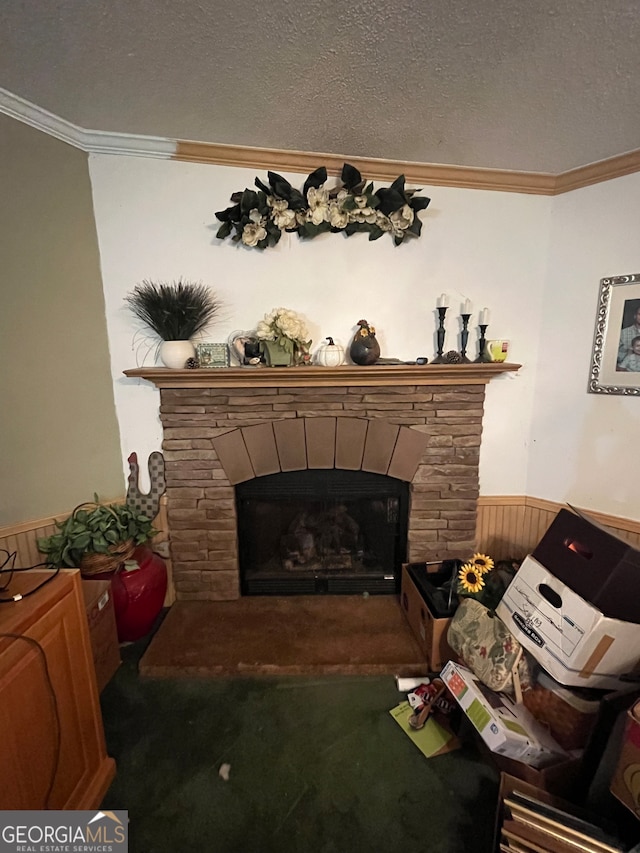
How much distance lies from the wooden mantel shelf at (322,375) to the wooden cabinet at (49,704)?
91cm

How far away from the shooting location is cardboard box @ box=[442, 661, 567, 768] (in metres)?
1.10

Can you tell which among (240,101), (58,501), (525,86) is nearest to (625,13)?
(525,86)

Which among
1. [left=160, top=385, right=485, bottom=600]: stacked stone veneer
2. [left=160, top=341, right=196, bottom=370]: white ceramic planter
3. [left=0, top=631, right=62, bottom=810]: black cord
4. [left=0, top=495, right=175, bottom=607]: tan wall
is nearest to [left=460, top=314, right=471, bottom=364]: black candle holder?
[left=160, top=385, right=485, bottom=600]: stacked stone veneer

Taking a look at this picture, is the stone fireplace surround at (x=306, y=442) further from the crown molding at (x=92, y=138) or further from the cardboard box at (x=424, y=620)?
the crown molding at (x=92, y=138)

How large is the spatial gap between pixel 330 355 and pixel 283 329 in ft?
0.81

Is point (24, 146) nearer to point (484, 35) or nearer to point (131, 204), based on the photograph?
point (131, 204)

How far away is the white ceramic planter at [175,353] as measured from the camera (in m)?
1.72

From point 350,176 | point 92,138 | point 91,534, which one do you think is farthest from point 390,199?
point 91,534

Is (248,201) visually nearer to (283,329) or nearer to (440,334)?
(283,329)

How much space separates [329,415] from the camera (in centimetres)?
190

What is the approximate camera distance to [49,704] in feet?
3.26

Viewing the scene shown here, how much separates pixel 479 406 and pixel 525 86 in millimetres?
1245

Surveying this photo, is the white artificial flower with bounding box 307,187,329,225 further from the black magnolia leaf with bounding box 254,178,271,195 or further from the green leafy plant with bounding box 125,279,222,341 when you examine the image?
the green leafy plant with bounding box 125,279,222,341

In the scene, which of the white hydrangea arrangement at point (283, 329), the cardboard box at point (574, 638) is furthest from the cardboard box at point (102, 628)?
the cardboard box at point (574, 638)
